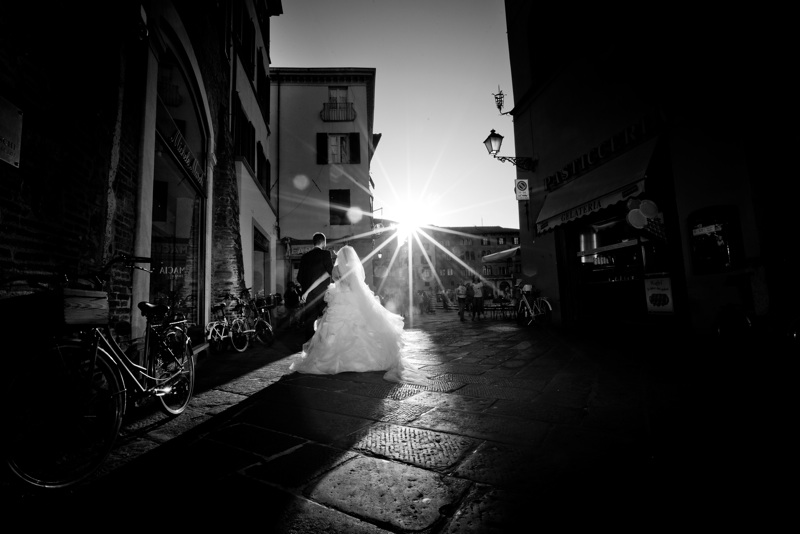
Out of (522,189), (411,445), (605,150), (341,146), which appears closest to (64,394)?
(411,445)

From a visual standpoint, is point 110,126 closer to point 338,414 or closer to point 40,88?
point 40,88

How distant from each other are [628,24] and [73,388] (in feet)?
29.0

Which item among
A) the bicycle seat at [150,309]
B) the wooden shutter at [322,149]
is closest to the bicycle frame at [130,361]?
the bicycle seat at [150,309]

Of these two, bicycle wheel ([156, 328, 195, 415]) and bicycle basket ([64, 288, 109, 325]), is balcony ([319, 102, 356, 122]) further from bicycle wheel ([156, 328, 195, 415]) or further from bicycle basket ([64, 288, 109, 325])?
bicycle basket ([64, 288, 109, 325])

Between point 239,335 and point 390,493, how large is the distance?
17.9ft

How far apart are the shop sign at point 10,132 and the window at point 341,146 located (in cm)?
1670

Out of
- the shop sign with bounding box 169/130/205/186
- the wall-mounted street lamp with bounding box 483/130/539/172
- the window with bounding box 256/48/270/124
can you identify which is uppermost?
the window with bounding box 256/48/270/124

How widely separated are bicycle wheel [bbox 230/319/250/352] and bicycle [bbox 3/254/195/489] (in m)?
4.12

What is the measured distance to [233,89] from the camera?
8.55m

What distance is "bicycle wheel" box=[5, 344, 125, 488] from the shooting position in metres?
1.69

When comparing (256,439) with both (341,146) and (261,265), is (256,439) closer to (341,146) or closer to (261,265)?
(261,265)

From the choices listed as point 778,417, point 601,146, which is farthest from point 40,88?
point 601,146

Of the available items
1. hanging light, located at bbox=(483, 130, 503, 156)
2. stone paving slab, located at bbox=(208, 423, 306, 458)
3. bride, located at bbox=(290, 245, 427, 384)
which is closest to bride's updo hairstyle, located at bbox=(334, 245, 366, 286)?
bride, located at bbox=(290, 245, 427, 384)

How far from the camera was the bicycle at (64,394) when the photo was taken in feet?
5.59
